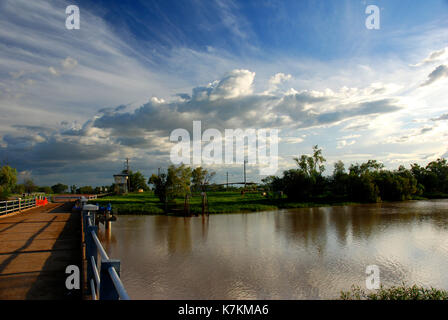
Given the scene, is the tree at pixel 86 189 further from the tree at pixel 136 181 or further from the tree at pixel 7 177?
the tree at pixel 7 177

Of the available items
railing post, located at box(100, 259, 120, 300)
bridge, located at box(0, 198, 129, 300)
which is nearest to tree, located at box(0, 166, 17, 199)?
bridge, located at box(0, 198, 129, 300)

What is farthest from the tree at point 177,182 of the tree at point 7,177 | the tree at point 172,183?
the tree at point 7,177

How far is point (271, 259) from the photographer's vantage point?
13961 millimetres

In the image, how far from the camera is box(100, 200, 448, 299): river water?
10180 mm

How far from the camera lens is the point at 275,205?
4312cm

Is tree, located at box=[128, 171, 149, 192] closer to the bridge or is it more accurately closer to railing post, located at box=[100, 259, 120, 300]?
the bridge

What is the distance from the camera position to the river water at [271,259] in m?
10.2

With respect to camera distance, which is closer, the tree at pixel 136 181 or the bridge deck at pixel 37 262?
the bridge deck at pixel 37 262

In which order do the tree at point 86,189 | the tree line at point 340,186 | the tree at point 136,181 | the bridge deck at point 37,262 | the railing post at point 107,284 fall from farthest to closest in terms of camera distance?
1. the tree at point 136,181
2. the tree at point 86,189
3. the tree line at point 340,186
4. the bridge deck at point 37,262
5. the railing post at point 107,284

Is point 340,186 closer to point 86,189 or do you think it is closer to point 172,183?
point 172,183

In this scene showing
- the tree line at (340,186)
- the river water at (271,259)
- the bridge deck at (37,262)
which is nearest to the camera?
the bridge deck at (37,262)

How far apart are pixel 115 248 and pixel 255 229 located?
10.9 meters

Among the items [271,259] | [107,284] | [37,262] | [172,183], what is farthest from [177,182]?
[107,284]
